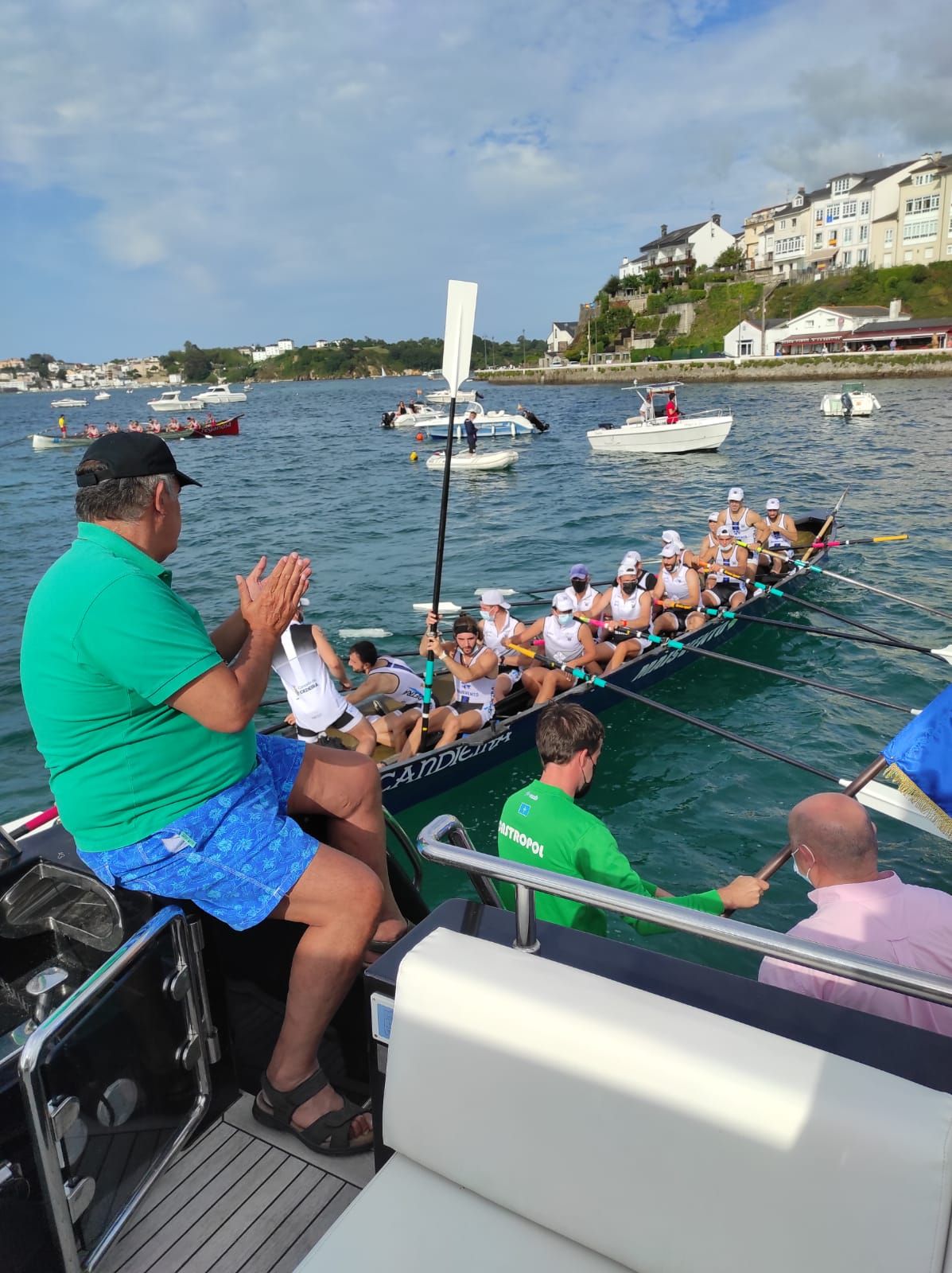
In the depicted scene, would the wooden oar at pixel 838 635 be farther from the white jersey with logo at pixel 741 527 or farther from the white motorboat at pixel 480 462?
the white motorboat at pixel 480 462

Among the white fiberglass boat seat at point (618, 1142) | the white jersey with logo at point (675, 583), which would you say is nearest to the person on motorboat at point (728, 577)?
the white jersey with logo at point (675, 583)

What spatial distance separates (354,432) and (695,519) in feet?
125

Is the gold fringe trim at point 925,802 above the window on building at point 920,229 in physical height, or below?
below

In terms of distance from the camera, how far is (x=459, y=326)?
769 cm

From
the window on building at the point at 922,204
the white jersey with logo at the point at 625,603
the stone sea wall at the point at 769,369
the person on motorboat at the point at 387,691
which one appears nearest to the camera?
the person on motorboat at the point at 387,691

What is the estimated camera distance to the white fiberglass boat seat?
5.19ft

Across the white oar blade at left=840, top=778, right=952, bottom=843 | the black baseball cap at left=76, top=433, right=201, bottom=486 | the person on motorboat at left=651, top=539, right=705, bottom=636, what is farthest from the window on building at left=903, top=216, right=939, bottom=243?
the black baseball cap at left=76, top=433, right=201, bottom=486

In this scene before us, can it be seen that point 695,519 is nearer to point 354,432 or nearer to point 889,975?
point 889,975

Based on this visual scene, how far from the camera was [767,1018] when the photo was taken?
197cm

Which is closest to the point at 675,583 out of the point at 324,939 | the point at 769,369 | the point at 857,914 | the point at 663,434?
the point at 857,914

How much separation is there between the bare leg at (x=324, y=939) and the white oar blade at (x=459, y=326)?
5.85 m

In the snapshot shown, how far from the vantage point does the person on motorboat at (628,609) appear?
10328 millimetres

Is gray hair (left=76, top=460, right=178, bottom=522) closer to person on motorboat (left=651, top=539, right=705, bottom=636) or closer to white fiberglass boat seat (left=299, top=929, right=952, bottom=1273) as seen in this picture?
white fiberglass boat seat (left=299, top=929, right=952, bottom=1273)

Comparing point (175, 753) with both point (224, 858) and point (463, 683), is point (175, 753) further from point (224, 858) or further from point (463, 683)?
point (463, 683)
